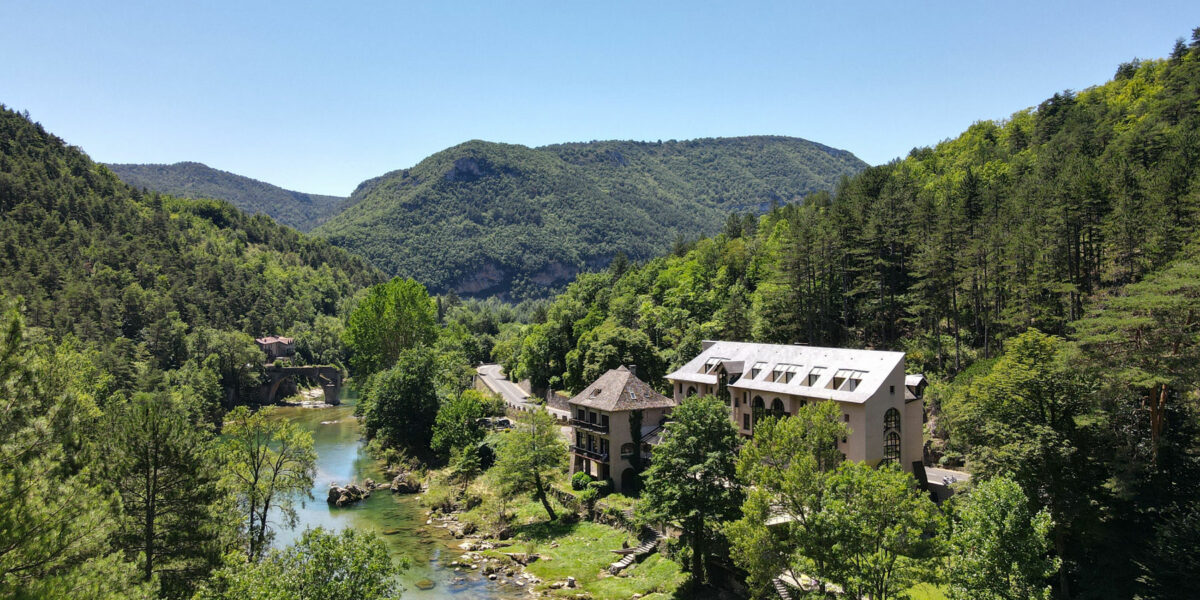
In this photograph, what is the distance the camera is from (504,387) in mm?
87562

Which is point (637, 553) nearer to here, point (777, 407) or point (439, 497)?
point (777, 407)

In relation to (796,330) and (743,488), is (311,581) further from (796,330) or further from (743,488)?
(796,330)

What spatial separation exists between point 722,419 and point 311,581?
2231 cm

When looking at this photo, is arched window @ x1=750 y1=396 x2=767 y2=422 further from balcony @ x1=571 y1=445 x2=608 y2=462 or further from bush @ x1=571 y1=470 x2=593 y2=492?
bush @ x1=571 y1=470 x2=593 y2=492

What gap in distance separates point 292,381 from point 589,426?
93936 mm

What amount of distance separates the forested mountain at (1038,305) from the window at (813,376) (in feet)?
26.9

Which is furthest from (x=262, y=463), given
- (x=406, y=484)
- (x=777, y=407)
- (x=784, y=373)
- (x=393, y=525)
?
(x=784, y=373)

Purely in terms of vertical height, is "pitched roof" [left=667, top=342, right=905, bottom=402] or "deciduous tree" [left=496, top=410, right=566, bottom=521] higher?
"pitched roof" [left=667, top=342, right=905, bottom=402]

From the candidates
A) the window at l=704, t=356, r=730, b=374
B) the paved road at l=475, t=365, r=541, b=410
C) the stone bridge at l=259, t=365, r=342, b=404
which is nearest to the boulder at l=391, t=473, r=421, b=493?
the paved road at l=475, t=365, r=541, b=410

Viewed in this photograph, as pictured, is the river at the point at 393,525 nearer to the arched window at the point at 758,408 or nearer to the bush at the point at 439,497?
the bush at the point at 439,497

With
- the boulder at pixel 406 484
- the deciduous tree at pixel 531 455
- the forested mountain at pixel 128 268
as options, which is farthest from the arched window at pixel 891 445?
the forested mountain at pixel 128 268

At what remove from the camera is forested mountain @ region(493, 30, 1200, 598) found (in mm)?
27797

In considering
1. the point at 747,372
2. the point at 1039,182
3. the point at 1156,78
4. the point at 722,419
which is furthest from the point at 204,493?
the point at 1156,78

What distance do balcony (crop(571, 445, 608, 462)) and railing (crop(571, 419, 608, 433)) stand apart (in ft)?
5.47
